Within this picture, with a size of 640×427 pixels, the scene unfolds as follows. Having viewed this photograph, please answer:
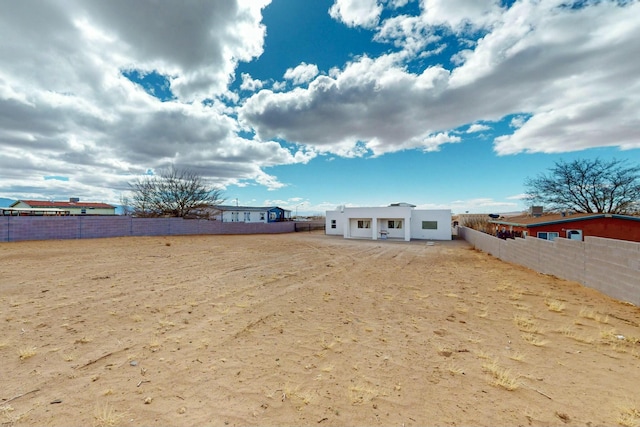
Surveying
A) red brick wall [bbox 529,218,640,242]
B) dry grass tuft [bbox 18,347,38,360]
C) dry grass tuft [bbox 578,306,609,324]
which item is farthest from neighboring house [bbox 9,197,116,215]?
red brick wall [bbox 529,218,640,242]

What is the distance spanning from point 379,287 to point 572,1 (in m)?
10.8

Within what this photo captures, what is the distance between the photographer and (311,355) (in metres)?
3.47

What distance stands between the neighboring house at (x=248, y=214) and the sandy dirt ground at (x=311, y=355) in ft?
109

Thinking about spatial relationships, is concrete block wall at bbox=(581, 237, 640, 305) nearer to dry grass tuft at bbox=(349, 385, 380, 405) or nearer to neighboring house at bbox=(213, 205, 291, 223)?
dry grass tuft at bbox=(349, 385, 380, 405)

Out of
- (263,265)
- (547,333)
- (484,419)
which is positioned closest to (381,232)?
(263,265)

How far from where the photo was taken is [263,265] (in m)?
9.98

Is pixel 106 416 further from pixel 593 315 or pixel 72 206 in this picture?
pixel 72 206

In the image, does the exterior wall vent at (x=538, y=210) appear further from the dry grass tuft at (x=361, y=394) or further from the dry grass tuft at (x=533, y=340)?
the dry grass tuft at (x=361, y=394)

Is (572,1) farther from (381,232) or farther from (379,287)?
(381,232)

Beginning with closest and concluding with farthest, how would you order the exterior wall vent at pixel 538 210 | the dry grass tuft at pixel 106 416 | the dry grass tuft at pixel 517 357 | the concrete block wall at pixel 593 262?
the dry grass tuft at pixel 106 416, the dry grass tuft at pixel 517 357, the concrete block wall at pixel 593 262, the exterior wall vent at pixel 538 210

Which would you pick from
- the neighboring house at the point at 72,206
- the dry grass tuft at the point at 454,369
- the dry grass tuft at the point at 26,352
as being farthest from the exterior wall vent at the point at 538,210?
the neighboring house at the point at 72,206

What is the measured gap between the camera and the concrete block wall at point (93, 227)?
1452cm

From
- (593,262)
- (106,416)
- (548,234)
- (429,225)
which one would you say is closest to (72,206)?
(429,225)

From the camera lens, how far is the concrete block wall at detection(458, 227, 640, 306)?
5.44 m
